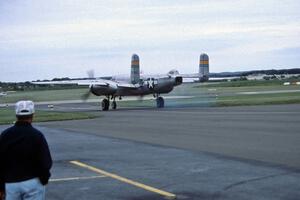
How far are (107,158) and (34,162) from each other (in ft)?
28.8

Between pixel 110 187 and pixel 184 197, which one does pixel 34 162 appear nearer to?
pixel 184 197

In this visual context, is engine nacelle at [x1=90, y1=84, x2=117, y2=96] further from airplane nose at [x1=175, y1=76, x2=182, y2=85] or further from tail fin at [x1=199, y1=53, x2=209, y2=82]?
tail fin at [x1=199, y1=53, x2=209, y2=82]

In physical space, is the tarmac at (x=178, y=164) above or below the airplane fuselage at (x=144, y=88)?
below

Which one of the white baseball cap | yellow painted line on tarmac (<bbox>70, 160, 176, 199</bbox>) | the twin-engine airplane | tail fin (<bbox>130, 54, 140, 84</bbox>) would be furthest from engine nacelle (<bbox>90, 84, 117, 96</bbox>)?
the white baseball cap

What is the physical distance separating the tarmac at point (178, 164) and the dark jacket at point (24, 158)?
359 cm

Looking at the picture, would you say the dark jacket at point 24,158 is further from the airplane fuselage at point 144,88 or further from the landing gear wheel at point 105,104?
the airplane fuselage at point 144,88

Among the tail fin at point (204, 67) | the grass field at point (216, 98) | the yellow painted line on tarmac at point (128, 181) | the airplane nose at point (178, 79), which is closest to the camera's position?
the yellow painted line on tarmac at point (128, 181)

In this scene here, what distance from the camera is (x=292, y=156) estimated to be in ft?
44.7

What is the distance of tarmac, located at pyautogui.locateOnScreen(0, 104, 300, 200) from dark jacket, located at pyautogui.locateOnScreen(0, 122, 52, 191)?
3593 millimetres

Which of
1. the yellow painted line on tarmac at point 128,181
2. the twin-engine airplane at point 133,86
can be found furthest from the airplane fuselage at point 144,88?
the yellow painted line on tarmac at point 128,181

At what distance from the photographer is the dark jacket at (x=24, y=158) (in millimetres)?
5562

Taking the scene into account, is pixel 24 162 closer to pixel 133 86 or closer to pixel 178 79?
pixel 178 79

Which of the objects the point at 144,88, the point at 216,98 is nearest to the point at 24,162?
the point at 144,88

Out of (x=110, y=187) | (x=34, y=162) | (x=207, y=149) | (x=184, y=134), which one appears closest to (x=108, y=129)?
(x=184, y=134)
